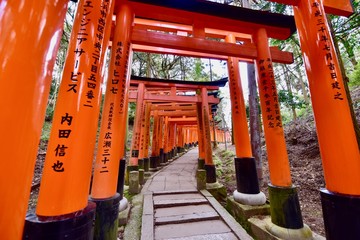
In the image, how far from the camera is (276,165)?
3830mm

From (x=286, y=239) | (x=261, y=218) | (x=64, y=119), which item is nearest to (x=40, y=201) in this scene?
(x=64, y=119)

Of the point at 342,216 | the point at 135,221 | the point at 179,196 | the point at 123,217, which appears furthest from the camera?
the point at 179,196

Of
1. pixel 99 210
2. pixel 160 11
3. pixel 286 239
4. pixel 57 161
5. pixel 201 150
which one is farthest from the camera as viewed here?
pixel 201 150

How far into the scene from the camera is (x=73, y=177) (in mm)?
1903

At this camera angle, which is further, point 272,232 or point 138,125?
point 138,125

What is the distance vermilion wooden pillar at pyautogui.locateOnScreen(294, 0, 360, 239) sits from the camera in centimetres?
241

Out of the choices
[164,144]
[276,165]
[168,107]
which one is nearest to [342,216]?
[276,165]

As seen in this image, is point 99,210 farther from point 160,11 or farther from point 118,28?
point 160,11

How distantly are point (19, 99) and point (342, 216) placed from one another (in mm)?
3757

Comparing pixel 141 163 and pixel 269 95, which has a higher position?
pixel 269 95

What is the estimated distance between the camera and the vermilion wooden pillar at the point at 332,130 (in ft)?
7.89

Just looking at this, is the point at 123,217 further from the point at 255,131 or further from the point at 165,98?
the point at 165,98

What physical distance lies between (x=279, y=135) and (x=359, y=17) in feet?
15.6

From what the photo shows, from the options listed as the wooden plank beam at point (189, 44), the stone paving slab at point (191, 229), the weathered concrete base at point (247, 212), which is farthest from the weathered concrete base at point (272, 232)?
the wooden plank beam at point (189, 44)
